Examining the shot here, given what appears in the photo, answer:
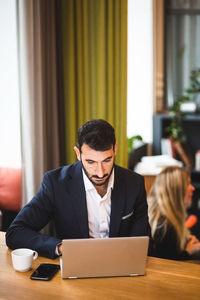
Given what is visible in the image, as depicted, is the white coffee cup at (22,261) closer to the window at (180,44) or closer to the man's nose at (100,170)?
the man's nose at (100,170)

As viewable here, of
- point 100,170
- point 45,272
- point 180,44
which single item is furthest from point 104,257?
point 180,44

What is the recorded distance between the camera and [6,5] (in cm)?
286

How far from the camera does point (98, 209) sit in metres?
1.96

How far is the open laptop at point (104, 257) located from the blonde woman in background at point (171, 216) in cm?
70

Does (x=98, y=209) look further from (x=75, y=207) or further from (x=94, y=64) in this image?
(x=94, y=64)

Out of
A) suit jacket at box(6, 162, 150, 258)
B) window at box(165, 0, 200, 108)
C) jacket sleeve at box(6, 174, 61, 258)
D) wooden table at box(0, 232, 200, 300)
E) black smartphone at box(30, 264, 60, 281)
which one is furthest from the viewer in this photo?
window at box(165, 0, 200, 108)

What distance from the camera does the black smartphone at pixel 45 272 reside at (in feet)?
4.90

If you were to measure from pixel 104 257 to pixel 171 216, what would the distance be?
35.2 inches

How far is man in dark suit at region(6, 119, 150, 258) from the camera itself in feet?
5.93

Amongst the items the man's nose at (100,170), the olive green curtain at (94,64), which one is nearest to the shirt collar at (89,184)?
the man's nose at (100,170)

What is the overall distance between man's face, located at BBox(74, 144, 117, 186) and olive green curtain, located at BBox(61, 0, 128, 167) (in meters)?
1.43

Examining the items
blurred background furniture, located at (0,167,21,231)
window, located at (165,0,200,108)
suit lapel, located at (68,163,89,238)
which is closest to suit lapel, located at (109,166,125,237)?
suit lapel, located at (68,163,89,238)

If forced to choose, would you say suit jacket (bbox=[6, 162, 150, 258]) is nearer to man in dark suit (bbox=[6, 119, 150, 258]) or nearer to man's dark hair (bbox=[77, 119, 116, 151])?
man in dark suit (bbox=[6, 119, 150, 258])

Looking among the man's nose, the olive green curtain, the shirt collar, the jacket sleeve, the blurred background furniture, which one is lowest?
the blurred background furniture
